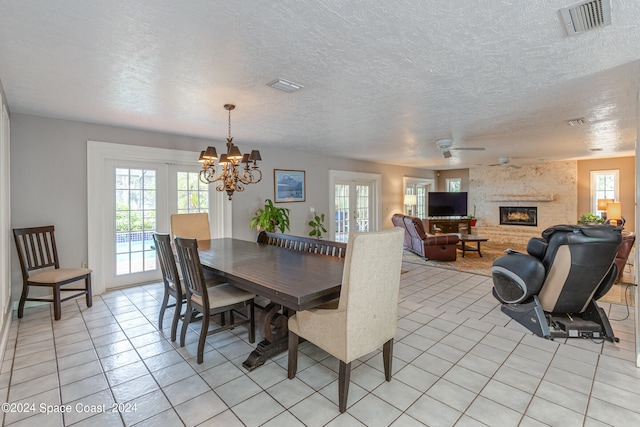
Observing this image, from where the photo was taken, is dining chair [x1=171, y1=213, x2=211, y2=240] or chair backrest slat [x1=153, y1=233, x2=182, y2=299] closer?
chair backrest slat [x1=153, y1=233, x2=182, y2=299]

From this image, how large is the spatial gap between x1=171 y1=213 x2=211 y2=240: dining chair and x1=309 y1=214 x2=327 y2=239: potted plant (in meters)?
2.57

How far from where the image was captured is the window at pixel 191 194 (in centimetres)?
Result: 471

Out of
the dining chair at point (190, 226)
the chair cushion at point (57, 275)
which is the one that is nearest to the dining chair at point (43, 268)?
the chair cushion at point (57, 275)

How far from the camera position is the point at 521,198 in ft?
27.3

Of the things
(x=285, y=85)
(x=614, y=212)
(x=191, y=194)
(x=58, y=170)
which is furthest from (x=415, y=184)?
(x=58, y=170)

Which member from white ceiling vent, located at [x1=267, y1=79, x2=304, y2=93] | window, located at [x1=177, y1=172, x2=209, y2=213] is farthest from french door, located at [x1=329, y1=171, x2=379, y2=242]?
white ceiling vent, located at [x1=267, y1=79, x2=304, y2=93]

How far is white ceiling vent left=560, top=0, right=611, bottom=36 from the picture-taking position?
1.52 m

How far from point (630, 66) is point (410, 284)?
10.8ft

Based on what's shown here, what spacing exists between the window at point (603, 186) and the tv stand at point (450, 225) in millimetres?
2837

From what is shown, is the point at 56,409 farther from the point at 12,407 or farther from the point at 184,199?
the point at 184,199

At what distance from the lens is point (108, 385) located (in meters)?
2.05

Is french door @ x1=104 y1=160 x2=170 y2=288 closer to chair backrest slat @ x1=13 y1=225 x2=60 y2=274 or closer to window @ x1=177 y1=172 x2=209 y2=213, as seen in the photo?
window @ x1=177 y1=172 x2=209 y2=213

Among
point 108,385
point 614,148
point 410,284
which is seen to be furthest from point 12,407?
point 614,148

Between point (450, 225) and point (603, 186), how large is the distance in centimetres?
356
